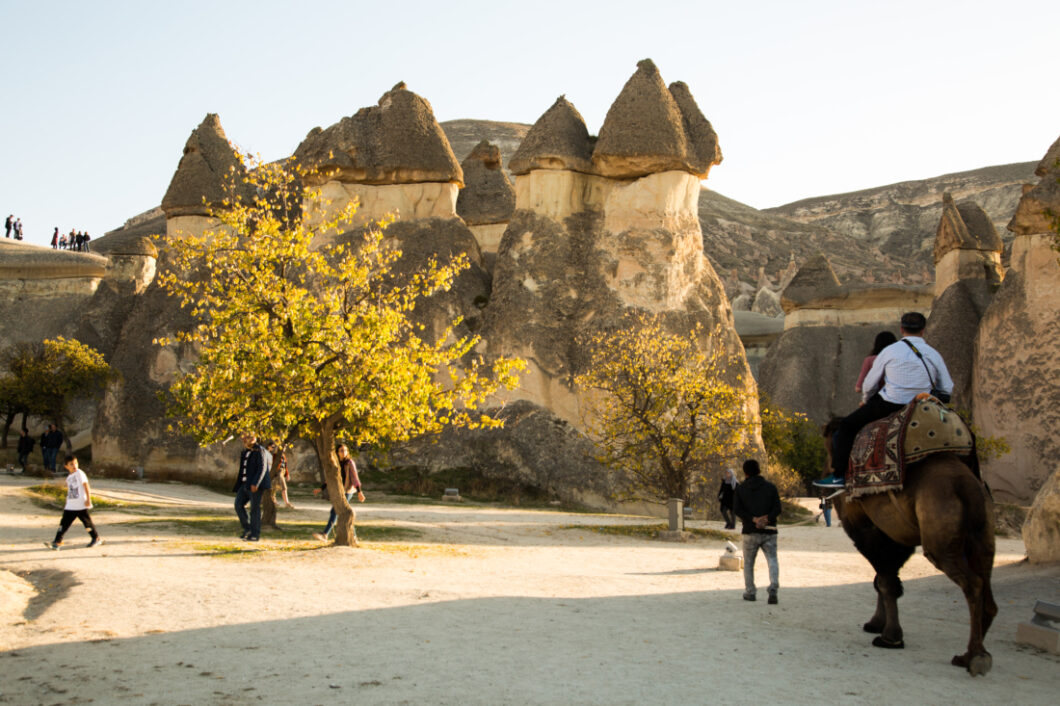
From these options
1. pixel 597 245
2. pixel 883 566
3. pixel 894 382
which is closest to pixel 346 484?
pixel 883 566

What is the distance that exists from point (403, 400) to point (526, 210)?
13655 millimetres

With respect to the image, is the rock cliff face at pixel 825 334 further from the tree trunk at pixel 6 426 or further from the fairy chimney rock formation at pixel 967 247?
the tree trunk at pixel 6 426

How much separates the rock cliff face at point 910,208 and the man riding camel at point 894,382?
197 ft

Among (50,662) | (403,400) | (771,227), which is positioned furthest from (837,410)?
(771,227)

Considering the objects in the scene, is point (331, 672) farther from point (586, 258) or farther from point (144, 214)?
point (144, 214)

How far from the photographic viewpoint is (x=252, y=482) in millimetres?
12047

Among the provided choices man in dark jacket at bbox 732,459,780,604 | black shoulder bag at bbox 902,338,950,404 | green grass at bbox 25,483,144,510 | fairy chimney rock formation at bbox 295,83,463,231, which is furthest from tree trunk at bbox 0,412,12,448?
black shoulder bag at bbox 902,338,950,404

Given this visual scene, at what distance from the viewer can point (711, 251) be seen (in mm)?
68750

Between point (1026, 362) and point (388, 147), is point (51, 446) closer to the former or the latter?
point (388, 147)

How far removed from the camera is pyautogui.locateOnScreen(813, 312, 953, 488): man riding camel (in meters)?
6.48

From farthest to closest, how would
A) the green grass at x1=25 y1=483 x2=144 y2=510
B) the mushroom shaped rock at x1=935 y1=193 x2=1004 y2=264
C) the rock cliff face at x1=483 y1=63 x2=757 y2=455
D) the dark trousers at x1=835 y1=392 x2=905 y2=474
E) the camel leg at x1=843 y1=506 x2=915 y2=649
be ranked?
the mushroom shaped rock at x1=935 y1=193 x2=1004 y2=264, the rock cliff face at x1=483 y1=63 x2=757 y2=455, the green grass at x1=25 y1=483 x2=144 y2=510, the dark trousers at x1=835 y1=392 x2=905 y2=474, the camel leg at x1=843 y1=506 x2=915 y2=649

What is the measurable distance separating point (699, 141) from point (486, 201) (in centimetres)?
1071

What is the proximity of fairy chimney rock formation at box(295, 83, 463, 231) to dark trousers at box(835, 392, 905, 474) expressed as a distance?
19456 mm

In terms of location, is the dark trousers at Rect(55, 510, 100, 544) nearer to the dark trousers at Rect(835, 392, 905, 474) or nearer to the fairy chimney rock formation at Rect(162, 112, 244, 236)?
the dark trousers at Rect(835, 392, 905, 474)
